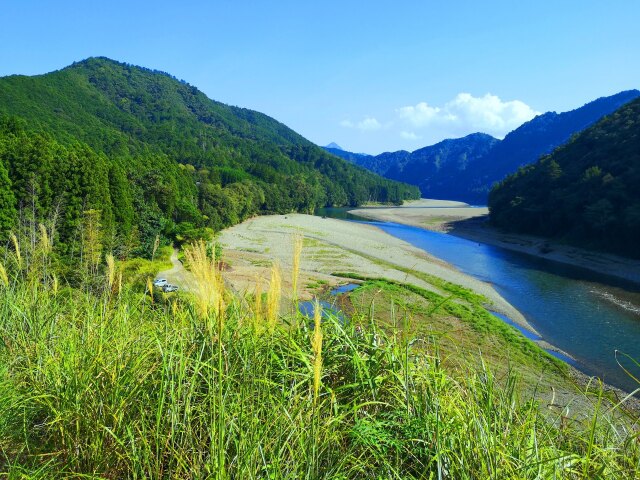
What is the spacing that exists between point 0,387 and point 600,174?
58.8 m

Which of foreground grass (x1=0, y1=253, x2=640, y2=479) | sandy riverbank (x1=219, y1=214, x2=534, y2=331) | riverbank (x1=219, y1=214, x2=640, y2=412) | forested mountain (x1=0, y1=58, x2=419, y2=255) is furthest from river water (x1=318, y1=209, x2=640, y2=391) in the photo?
forested mountain (x1=0, y1=58, x2=419, y2=255)

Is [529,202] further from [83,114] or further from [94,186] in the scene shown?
[83,114]

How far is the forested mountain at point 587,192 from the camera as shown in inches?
1678

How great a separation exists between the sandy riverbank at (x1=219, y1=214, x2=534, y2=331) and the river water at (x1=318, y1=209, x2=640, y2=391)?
5.71ft

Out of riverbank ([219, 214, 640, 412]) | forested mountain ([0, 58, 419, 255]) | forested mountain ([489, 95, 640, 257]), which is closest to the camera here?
riverbank ([219, 214, 640, 412])

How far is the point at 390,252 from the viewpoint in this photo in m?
45.1

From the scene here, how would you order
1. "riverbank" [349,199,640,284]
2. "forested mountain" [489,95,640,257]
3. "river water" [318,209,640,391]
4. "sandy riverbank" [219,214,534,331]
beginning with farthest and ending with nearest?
"forested mountain" [489,95,640,257]
"riverbank" [349,199,640,284]
"sandy riverbank" [219,214,534,331]
"river water" [318,209,640,391]

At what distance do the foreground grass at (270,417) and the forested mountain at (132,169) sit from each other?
14317mm

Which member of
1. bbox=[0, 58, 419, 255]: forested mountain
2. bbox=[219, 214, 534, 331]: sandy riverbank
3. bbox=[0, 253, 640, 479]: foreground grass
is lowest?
bbox=[219, 214, 534, 331]: sandy riverbank

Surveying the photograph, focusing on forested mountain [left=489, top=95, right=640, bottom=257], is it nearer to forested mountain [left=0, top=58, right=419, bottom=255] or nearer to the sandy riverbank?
the sandy riverbank

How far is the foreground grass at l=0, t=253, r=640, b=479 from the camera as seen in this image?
7.84 feet

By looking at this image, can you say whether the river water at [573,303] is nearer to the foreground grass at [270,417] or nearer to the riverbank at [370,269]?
the riverbank at [370,269]

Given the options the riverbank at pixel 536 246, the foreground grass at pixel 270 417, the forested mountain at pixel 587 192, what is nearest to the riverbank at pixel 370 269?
the foreground grass at pixel 270 417

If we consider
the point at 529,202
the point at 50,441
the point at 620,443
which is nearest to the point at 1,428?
the point at 50,441
